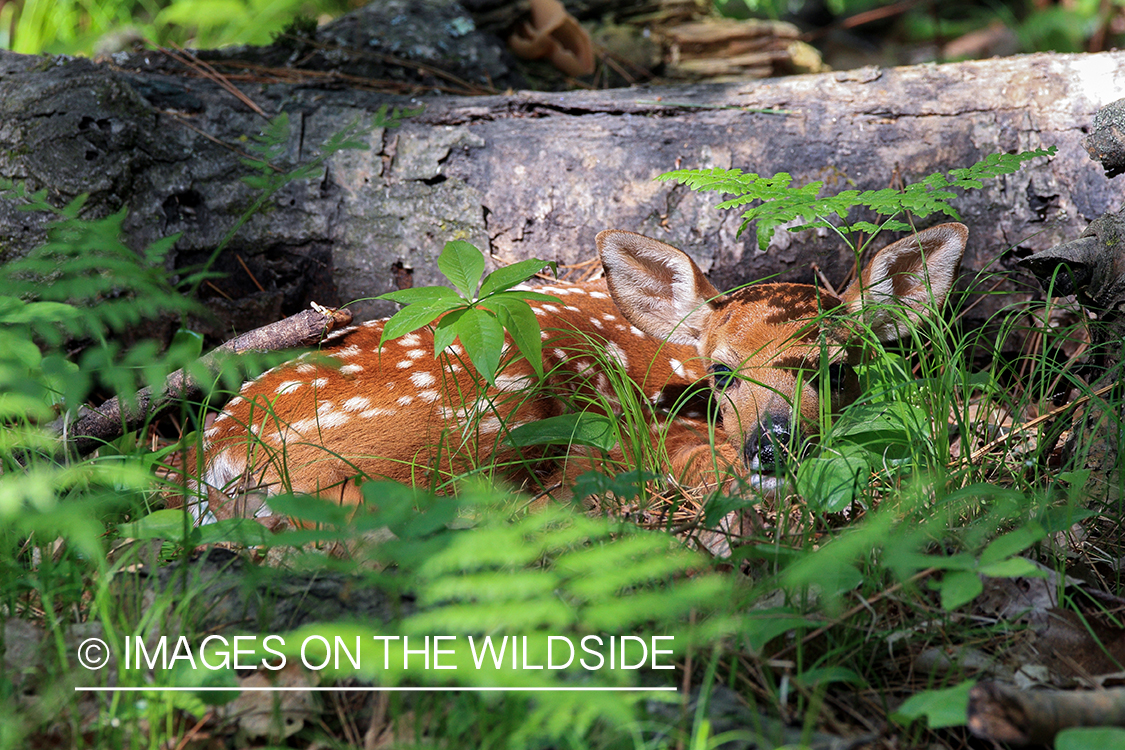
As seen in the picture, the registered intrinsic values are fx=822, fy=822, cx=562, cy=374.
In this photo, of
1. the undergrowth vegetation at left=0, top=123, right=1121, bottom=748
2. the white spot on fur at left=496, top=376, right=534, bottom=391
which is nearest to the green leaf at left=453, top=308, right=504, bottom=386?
the undergrowth vegetation at left=0, top=123, right=1121, bottom=748

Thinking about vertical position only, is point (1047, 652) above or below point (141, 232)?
below

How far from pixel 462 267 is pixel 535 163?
1186 millimetres

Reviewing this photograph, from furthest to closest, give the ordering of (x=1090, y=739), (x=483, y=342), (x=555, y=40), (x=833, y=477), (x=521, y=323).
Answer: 1. (x=555, y=40)
2. (x=521, y=323)
3. (x=483, y=342)
4. (x=833, y=477)
5. (x=1090, y=739)

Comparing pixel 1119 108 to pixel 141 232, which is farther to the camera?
pixel 141 232

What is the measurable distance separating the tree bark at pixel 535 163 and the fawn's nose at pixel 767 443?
933 millimetres

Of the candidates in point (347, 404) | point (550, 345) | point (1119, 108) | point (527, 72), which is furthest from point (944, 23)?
point (347, 404)

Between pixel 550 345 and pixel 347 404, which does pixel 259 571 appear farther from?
pixel 550 345

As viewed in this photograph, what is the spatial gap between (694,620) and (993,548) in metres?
0.52

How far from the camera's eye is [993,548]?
1398 mm

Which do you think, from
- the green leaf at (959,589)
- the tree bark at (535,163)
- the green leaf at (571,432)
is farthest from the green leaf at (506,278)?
the green leaf at (959,589)

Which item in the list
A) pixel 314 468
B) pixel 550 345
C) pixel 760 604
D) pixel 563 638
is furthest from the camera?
pixel 550 345

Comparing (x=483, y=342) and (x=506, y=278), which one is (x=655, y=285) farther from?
(x=483, y=342)

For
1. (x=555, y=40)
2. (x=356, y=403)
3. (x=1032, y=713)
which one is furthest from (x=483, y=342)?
(x=555, y=40)
